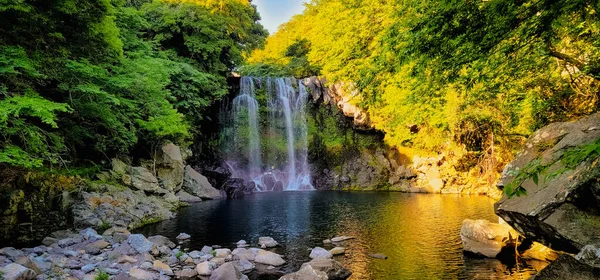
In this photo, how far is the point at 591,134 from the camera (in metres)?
6.86

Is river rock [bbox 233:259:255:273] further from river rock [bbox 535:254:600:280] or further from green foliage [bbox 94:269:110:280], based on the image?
river rock [bbox 535:254:600:280]

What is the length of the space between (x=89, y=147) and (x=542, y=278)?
18556 mm

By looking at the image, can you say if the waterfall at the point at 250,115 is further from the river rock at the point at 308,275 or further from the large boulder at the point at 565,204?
the large boulder at the point at 565,204

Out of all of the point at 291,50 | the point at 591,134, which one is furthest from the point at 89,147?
the point at 291,50

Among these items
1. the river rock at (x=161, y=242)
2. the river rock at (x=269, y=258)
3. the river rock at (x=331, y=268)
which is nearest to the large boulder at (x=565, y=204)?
the river rock at (x=331, y=268)

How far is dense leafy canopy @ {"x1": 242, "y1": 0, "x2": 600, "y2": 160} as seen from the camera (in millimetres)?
5418

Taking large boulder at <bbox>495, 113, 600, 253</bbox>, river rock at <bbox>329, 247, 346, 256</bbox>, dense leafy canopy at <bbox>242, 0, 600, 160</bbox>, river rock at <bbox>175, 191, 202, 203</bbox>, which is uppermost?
dense leafy canopy at <bbox>242, 0, 600, 160</bbox>

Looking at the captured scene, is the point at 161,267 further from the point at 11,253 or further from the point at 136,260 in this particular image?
the point at 11,253

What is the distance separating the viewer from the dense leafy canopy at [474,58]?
5418 millimetres

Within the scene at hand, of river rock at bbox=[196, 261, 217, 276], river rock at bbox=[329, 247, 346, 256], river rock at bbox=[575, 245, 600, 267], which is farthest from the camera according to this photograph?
river rock at bbox=[329, 247, 346, 256]

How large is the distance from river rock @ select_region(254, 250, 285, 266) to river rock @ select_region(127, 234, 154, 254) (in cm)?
319

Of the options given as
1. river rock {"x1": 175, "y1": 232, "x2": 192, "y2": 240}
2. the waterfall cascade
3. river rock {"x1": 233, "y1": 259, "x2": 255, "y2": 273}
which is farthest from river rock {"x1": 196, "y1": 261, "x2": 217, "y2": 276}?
the waterfall cascade

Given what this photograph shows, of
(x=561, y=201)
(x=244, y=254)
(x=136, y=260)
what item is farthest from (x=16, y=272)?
(x=561, y=201)

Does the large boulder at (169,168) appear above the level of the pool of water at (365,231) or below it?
above
